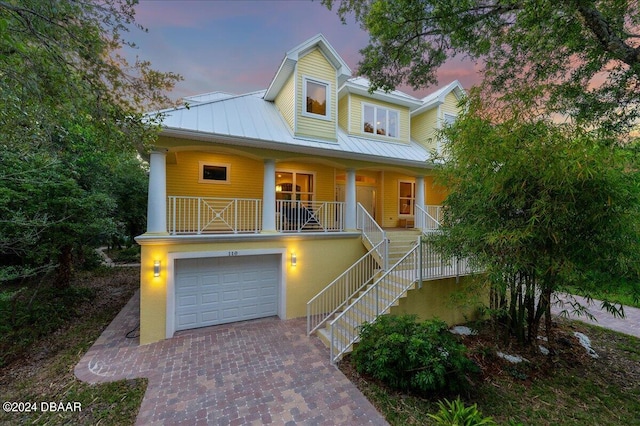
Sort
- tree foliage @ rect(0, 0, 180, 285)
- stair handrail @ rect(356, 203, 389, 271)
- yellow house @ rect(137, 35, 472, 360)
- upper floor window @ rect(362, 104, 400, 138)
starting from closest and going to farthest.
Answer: tree foliage @ rect(0, 0, 180, 285) → yellow house @ rect(137, 35, 472, 360) → stair handrail @ rect(356, 203, 389, 271) → upper floor window @ rect(362, 104, 400, 138)

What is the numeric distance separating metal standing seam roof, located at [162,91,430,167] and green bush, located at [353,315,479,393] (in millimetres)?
5330

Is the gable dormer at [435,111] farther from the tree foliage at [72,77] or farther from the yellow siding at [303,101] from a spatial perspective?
the tree foliage at [72,77]

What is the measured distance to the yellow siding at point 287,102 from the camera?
851 centimetres

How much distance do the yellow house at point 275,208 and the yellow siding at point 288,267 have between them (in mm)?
30

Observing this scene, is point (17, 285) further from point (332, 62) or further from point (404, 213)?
point (404, 213)

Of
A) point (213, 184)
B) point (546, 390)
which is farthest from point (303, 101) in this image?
point (546, 390)

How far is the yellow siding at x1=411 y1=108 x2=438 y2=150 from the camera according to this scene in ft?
38.1

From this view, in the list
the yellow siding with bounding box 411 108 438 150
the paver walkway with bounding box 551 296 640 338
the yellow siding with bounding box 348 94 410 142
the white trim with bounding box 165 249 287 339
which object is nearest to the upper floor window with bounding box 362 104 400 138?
the yellow siding with bounding box 348 94 410 142

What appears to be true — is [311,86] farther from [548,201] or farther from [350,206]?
[548,201]

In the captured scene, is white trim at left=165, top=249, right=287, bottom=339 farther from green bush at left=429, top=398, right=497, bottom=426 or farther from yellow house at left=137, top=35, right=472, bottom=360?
green bush at left=429, top=398, right=497, bottom=426

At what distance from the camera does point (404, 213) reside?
480 inches

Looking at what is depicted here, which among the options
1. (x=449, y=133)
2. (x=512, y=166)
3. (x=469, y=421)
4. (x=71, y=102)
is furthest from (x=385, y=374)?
(x=71, y=102)

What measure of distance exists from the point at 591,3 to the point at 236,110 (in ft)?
26.6

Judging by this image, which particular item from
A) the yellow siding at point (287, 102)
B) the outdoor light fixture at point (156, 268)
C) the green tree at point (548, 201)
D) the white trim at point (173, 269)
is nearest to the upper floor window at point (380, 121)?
the yellow siding at point (287, 102)
